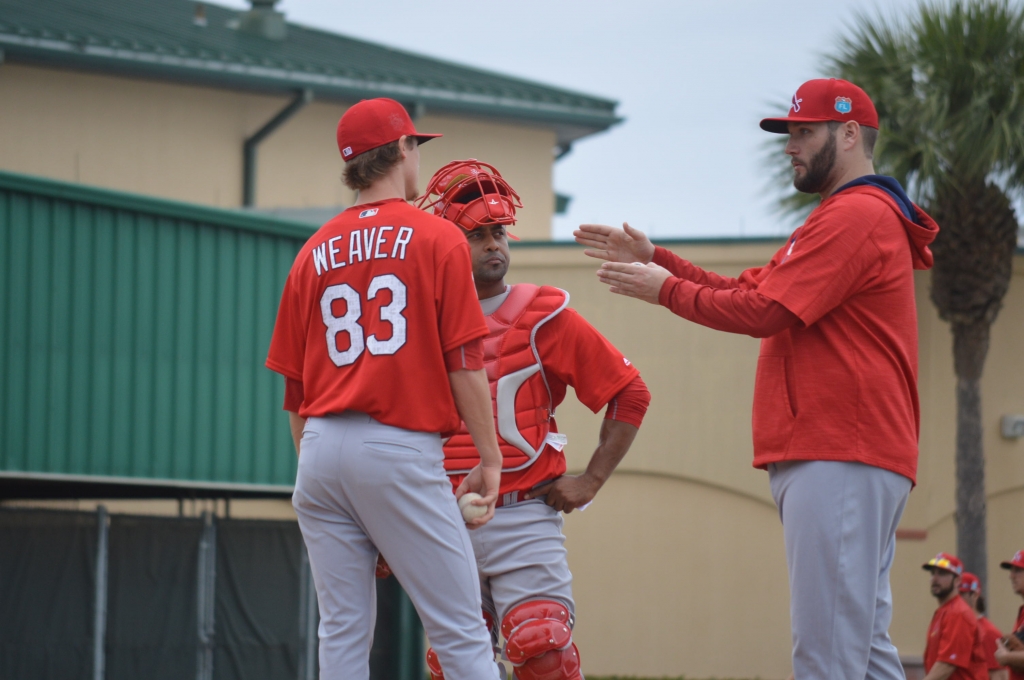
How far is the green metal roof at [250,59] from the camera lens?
1499 centimetres

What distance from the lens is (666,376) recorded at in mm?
13953

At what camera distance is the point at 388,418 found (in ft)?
10.7

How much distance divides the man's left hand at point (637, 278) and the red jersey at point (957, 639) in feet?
21.8

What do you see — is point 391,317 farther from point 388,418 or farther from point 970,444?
point 970,444

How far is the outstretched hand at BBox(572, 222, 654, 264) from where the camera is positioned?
4.04m

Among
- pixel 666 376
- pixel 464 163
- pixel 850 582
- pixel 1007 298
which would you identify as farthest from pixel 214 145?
pixel 850 582

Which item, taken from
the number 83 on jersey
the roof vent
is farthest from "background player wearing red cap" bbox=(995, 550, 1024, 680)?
the roof vent

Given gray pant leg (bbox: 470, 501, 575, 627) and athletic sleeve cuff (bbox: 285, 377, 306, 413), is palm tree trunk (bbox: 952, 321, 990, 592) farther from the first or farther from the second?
athletic sleeve cuff (bbox: 285, 377, 306, 413)

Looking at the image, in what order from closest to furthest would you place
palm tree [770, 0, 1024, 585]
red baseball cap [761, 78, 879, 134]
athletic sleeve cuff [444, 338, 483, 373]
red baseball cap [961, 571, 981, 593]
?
athletic sleeve cuff [444, 338, 483, 373], red baseball cap [761, 78, 879, 134], red baseball cap [961, 571, 981, 593], palm tree [770, 0, 1024, 585]

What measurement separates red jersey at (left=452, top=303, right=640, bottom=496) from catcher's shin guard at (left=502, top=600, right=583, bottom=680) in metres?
0.52

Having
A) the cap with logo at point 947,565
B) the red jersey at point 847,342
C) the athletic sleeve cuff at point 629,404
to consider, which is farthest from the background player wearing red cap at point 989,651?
the red jersey at point 847,342

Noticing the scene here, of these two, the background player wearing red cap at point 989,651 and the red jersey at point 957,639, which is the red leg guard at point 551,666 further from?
the background player wearing red cap at point 989,651

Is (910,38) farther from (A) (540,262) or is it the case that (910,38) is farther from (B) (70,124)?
(B) (70,124)

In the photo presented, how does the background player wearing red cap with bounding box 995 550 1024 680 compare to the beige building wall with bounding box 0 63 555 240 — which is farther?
the beige building wall with bounding box 0 63 555 240
